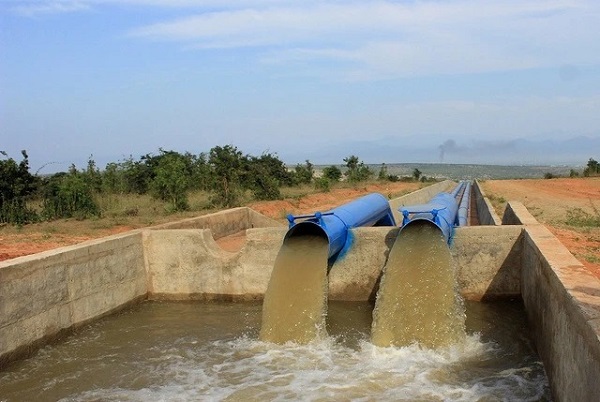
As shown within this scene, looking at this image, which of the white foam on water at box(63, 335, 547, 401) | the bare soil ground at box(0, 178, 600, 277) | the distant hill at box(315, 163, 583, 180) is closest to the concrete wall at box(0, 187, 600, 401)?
the white foam on water at box(63, 335, 547, 401)

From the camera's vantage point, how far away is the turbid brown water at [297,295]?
7.71 metres

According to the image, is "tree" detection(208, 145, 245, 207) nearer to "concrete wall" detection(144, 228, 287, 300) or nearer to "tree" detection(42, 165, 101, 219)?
"tree" detection(42, 165, 101, 219)

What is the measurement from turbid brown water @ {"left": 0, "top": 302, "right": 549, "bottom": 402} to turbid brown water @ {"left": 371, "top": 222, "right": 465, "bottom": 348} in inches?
8.3

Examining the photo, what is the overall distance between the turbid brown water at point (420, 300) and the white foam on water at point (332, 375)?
0.19 m

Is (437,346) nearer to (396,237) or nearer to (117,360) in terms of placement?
(396,237)

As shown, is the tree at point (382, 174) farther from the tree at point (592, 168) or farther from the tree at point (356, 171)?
the tree at point (592, 168)

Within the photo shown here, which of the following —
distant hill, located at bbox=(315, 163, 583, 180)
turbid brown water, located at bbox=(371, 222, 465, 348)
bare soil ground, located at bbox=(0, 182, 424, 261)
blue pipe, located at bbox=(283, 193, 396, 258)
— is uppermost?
blue pipe, located at bbox=(283, 193, 396, 258)

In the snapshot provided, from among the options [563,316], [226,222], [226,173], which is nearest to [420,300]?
[563,316]

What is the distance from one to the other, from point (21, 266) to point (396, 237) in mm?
5531

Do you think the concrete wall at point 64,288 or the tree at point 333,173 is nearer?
the concrete wall at point 64,288

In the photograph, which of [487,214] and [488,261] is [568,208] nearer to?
[487,214]

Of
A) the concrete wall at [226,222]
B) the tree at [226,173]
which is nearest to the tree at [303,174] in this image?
the tree at [226,173]

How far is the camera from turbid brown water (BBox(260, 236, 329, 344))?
25.3 feet

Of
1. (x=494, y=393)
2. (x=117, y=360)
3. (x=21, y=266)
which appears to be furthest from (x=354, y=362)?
(x=21, y=266)
